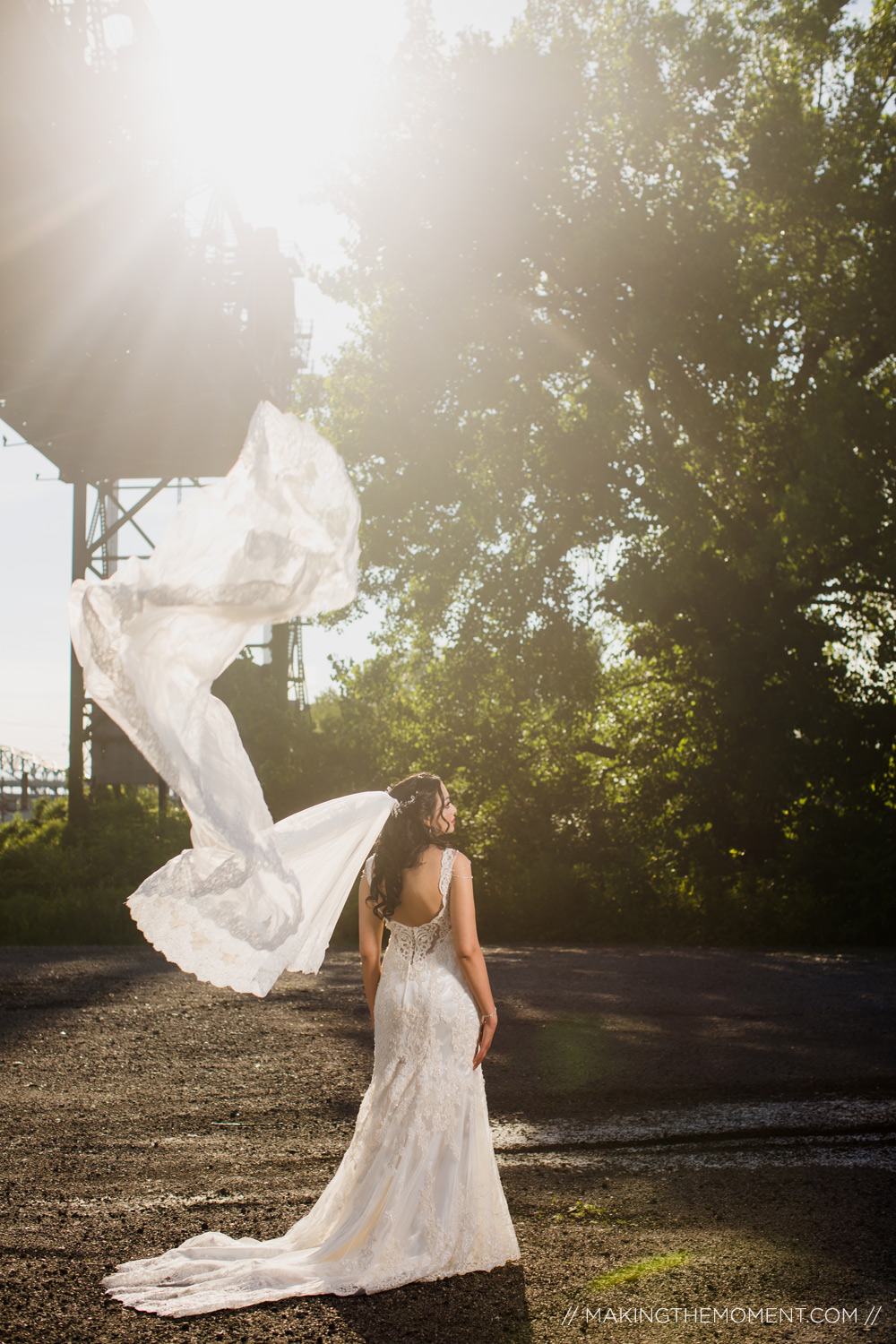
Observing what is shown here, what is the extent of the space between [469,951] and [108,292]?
49.0ft

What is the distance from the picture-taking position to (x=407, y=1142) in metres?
4.08

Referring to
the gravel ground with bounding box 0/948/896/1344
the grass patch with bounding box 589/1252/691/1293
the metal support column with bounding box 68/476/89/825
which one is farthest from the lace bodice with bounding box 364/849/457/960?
the metal support column with bounding box 68/476/89/825

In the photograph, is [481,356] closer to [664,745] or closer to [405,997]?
[664,745]

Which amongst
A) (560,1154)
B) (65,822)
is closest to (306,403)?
(65,822)

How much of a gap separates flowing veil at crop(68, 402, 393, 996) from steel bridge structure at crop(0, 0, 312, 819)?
12.7m

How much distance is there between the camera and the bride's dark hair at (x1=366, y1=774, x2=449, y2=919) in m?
4.23

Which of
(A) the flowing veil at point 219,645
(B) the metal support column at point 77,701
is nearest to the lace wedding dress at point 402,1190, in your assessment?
(A) the flowing veil at point 219,645

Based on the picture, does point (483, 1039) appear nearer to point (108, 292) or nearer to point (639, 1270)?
point (639, 1270)

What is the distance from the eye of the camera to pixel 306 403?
22.2 m

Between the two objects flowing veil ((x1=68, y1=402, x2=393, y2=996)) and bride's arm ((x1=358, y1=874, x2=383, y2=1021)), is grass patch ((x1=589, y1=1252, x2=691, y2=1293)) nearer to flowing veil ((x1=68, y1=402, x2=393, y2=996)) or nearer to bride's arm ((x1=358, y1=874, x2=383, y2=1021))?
bride's arm ((x1=358, y1=874, x2=383, y2=1021))

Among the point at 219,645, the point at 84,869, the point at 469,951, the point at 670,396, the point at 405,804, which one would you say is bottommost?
the point at 84,869

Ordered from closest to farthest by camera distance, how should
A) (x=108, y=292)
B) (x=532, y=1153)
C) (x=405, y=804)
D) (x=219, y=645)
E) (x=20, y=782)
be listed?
1. (x=219, y=645)
2. (x=405, y=804)
3. (x=532, y=1153)
4. (x=108, y=292)
5. (x=20, y=782)


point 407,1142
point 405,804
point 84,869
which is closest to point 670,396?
point 84,869

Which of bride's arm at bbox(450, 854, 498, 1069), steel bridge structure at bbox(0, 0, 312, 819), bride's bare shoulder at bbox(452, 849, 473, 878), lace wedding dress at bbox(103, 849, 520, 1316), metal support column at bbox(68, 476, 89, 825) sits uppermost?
steel bridge structure at bbox(0, 0, 312, 819)
